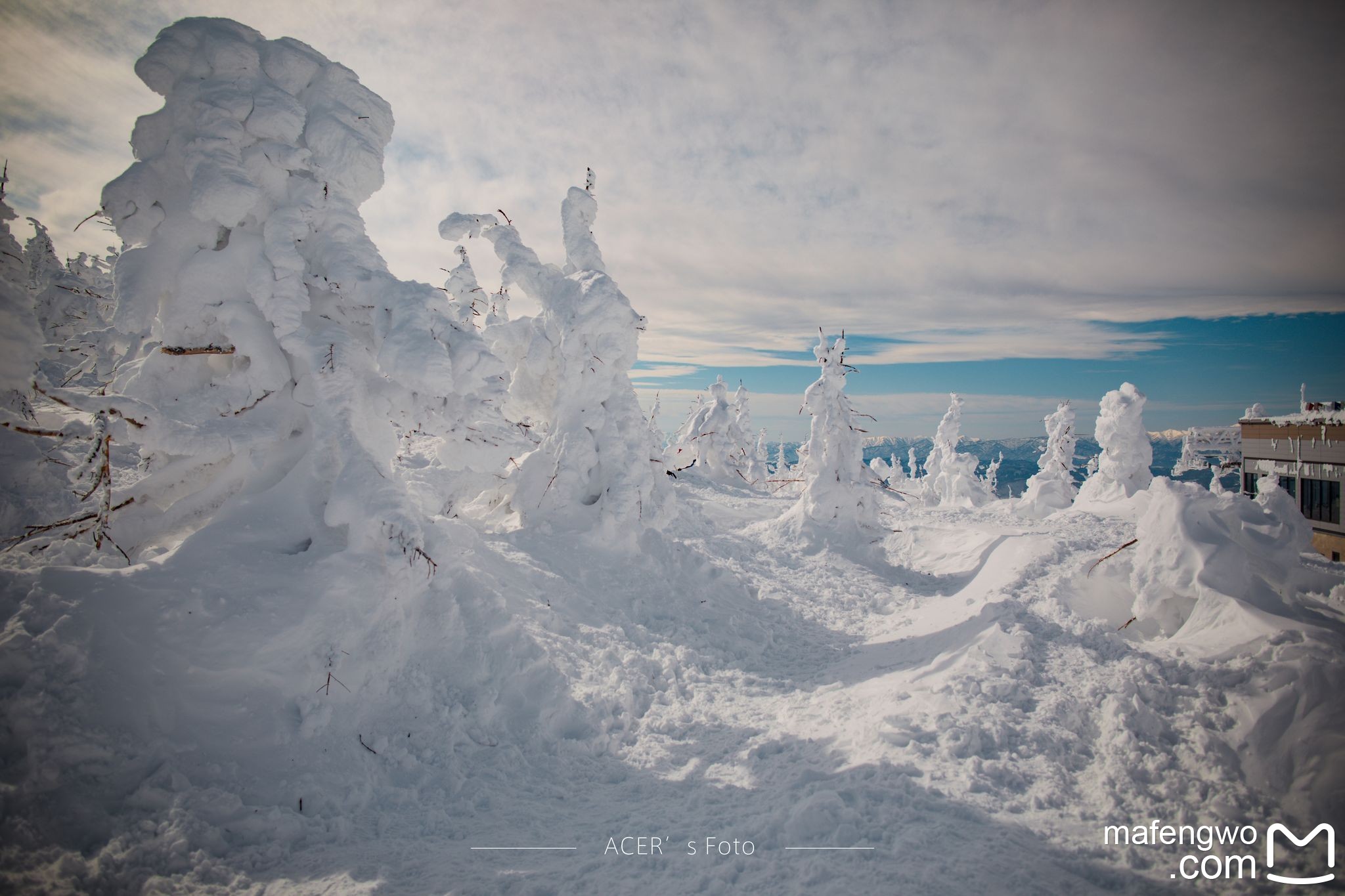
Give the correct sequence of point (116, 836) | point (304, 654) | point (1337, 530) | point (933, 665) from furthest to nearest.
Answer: point (1337, 530), point (933, 665), point (304, 654), point (116, 836)

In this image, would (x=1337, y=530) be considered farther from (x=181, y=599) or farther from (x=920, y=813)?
(x=181, y=599)

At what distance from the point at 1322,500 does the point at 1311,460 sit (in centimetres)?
203

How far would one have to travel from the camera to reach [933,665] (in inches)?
339

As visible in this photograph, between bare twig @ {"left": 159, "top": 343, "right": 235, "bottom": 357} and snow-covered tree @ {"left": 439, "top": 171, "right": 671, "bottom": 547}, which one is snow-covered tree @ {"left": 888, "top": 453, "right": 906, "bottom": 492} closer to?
snow-covered tree @ {"left": 439, "top": 171, "right": 671, "bottom": 547}

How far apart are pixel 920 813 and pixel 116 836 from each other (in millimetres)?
7603

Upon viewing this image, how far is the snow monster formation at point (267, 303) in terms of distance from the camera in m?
7.32

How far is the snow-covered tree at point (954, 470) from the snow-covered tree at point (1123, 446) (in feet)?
46.2

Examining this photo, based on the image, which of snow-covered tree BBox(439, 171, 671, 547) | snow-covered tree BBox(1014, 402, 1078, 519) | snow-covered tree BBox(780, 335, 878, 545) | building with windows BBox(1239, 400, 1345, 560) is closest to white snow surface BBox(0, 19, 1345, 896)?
snow-covered tree BBox(439, 171, 671, 547)

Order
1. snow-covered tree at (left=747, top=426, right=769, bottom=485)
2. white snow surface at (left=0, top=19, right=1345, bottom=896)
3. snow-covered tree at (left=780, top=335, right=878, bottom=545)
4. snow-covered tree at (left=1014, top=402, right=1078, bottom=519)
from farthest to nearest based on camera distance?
1. snow-covered tree at (left=747, top=426, right=769, bottom=485)
2. snow-covered tree at (left=1014, top=402, right=1078, bottom=519)
3. snow-covered tree at (left=780, top=335, right=878, bottom=545)
4. white snow surface at (left=0, top=19, right=1345, bottom=896)

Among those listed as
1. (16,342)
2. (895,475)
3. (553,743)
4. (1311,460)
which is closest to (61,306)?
(16,342)

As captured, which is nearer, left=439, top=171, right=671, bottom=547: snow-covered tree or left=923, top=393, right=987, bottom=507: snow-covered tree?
left=439, top=171, right=671, bottom=547: snow-covered tree

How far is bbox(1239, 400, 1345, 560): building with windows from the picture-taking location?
25.2 meters

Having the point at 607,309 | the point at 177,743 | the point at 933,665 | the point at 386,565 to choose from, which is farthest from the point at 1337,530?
the point at 177,743

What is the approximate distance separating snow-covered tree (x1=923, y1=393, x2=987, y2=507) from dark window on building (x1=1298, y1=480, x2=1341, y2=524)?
687 inches
